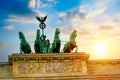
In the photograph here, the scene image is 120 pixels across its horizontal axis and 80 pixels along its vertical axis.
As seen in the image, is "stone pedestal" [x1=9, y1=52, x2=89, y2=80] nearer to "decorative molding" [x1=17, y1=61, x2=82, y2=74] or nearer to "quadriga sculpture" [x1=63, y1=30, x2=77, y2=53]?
"decorative molding" [x1=17, y1=61, x2=82, y2=74]

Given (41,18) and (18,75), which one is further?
(41,18)

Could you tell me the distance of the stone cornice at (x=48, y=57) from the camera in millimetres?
34000

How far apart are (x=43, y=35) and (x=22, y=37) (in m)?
1.64

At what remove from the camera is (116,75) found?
34969mm

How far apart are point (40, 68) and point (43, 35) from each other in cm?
278

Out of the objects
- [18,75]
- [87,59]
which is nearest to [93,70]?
[87,59]

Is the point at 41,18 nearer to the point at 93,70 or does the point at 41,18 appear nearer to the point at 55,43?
the point at 55,43

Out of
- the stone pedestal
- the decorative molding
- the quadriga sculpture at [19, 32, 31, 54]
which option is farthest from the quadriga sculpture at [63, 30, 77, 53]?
the quadriga sculpture at [19, 32, 31, 54]

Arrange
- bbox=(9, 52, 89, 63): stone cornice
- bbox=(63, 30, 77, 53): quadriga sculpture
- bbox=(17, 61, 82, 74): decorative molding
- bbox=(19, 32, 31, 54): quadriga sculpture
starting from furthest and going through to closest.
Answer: bbox=(63, 30, 77, 53): quadriga sculpture → bbox=(19, 32, 31, 54): quadriga sculpture → bbox=(17, 61, 82, 74): decorative molding → bbox=(9, 52, 89, 63): stone cornice

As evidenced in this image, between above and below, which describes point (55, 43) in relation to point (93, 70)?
above

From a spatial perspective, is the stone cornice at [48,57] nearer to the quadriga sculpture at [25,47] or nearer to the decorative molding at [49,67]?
the decorative molding at [49,67]

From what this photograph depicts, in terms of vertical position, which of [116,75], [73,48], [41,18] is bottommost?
[116,75]

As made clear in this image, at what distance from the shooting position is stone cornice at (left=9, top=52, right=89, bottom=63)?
3400 centimetres

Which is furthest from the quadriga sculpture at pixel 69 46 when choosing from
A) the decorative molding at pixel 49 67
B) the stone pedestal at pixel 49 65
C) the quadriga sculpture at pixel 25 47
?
the quadriga sculpture at pixel 25 47
